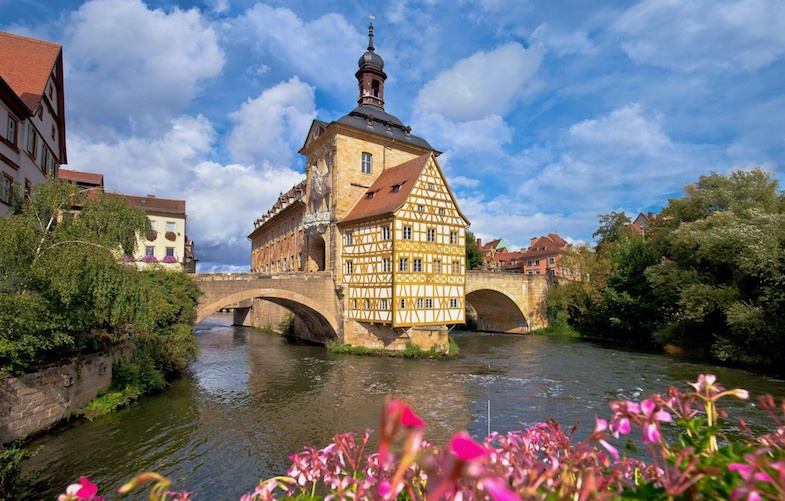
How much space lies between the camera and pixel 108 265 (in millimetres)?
8898

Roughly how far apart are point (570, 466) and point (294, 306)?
77.3ft

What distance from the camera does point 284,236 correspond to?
36.4 metres

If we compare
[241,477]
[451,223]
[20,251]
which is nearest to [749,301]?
[451,223]

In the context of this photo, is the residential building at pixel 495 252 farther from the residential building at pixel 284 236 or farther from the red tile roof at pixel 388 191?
the red tile roof at pixel 388 191

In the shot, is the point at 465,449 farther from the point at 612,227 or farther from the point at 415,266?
the point at 612,227

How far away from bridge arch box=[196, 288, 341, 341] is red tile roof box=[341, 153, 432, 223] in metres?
4.90

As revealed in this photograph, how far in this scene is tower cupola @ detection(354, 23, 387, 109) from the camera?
29.3 m

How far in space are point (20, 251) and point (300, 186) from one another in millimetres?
25904

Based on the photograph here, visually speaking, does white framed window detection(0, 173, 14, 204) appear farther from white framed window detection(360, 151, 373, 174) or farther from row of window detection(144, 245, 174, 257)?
row of window detection(144, 245, 174, 257)

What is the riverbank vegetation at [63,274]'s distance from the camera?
8.04 meters

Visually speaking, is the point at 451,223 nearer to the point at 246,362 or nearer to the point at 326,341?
the point at 326,341

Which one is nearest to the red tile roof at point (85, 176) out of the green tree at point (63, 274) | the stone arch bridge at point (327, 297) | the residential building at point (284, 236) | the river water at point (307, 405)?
the residential building at point (284, 236)

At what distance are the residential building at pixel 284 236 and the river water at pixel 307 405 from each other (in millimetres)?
11671

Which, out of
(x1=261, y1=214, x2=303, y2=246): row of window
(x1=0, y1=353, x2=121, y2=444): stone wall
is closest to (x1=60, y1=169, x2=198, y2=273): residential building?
(x1=261, y1=214, x2=303, y2=246): row of window
